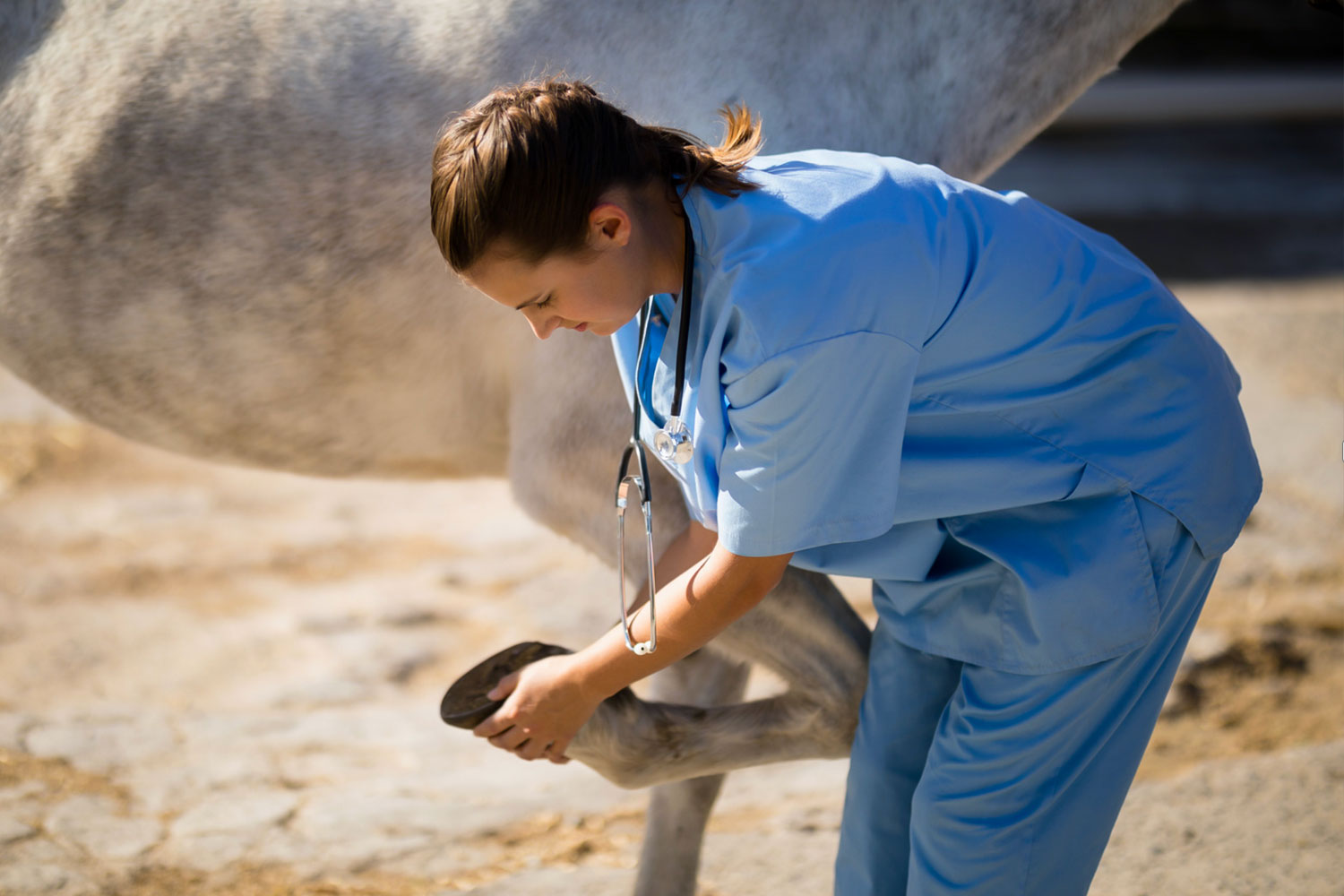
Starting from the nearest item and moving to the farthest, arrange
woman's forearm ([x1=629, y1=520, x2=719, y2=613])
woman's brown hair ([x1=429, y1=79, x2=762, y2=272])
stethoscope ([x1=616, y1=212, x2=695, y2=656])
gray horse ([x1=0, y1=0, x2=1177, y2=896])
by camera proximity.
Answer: woman's brown hair ([x1=429, y1=79, x2=762, y2=272]) < stethoscope ([x1=616, y1=212, x2=695, y2=656]) < woman's forearm ([x1=629, y1=520, x2=719, y2=613]) < gray horse ([x1=0, y1=0, x2=1177, y2=896])

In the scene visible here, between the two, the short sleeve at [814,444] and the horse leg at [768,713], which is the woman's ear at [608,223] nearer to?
the short sleeve at [814,444]

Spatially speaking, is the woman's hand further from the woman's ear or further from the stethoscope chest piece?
the woman's ear

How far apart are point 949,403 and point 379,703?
2.12m

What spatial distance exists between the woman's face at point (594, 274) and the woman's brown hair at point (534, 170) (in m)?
0.01

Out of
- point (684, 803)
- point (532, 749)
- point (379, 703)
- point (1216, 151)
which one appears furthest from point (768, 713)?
point (1216, 151)

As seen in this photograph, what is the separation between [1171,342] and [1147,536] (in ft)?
0.73

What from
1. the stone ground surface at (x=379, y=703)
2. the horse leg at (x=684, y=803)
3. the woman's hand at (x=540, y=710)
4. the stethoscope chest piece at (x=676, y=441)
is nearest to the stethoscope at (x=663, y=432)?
the stethoscope chest piece at (x=676, y=441)

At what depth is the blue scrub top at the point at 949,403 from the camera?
1.15 m

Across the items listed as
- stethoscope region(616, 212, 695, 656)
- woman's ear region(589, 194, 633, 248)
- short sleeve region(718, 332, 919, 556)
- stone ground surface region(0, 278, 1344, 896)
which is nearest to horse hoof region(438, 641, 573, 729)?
stethoscope region(616, 212, 695, 656)

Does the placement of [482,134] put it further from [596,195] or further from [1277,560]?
[1277,560]

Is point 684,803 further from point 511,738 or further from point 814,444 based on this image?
point 814,444

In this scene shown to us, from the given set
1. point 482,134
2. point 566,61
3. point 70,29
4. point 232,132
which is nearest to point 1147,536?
point 482,134

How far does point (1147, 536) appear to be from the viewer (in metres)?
1.37

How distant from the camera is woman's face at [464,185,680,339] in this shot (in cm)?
114
